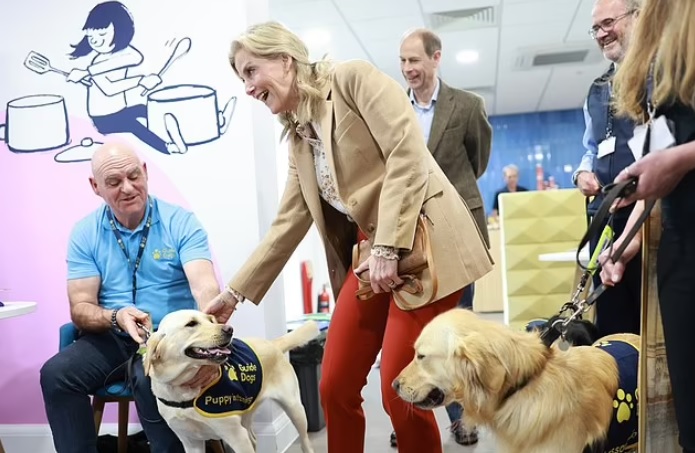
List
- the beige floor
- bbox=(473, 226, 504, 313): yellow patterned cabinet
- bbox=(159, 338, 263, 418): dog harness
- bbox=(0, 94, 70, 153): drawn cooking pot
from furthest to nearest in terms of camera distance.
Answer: bbox=(473, 226, 504, 313): yellow patterned cabinet
bbox=(0, 94, 70, 153): drawn cooking pot
the beige floor
bbox=(159, 338, 263, 418): dog harness

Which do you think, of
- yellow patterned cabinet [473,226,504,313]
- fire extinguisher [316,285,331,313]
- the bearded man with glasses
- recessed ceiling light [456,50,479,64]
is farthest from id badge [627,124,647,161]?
yellow patterned cabinet [473,226,504,313]

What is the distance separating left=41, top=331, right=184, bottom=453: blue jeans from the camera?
221cm

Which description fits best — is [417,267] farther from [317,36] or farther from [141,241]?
[317,36]

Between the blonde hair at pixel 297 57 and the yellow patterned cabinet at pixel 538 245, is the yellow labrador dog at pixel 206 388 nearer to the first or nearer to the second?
the blonde hair at pixel 297 57

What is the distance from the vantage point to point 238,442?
211cm

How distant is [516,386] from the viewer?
145 centimetres

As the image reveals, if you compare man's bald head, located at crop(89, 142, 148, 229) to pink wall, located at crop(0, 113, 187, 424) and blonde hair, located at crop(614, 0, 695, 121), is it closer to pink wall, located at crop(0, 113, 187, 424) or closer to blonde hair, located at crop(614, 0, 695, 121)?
pink wall, located at crop(0, 113, 187, 424)

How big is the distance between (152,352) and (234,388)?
31 cm

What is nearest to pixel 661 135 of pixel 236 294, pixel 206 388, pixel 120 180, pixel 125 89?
pixel 236 294

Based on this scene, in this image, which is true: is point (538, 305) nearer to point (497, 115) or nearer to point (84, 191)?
point (84, 191)

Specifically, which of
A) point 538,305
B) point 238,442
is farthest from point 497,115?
point 238,442

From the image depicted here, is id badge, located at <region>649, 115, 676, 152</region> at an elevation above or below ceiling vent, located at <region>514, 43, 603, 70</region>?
below

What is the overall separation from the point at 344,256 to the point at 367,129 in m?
0.41

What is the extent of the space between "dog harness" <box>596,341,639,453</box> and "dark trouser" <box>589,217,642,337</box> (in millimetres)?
401
